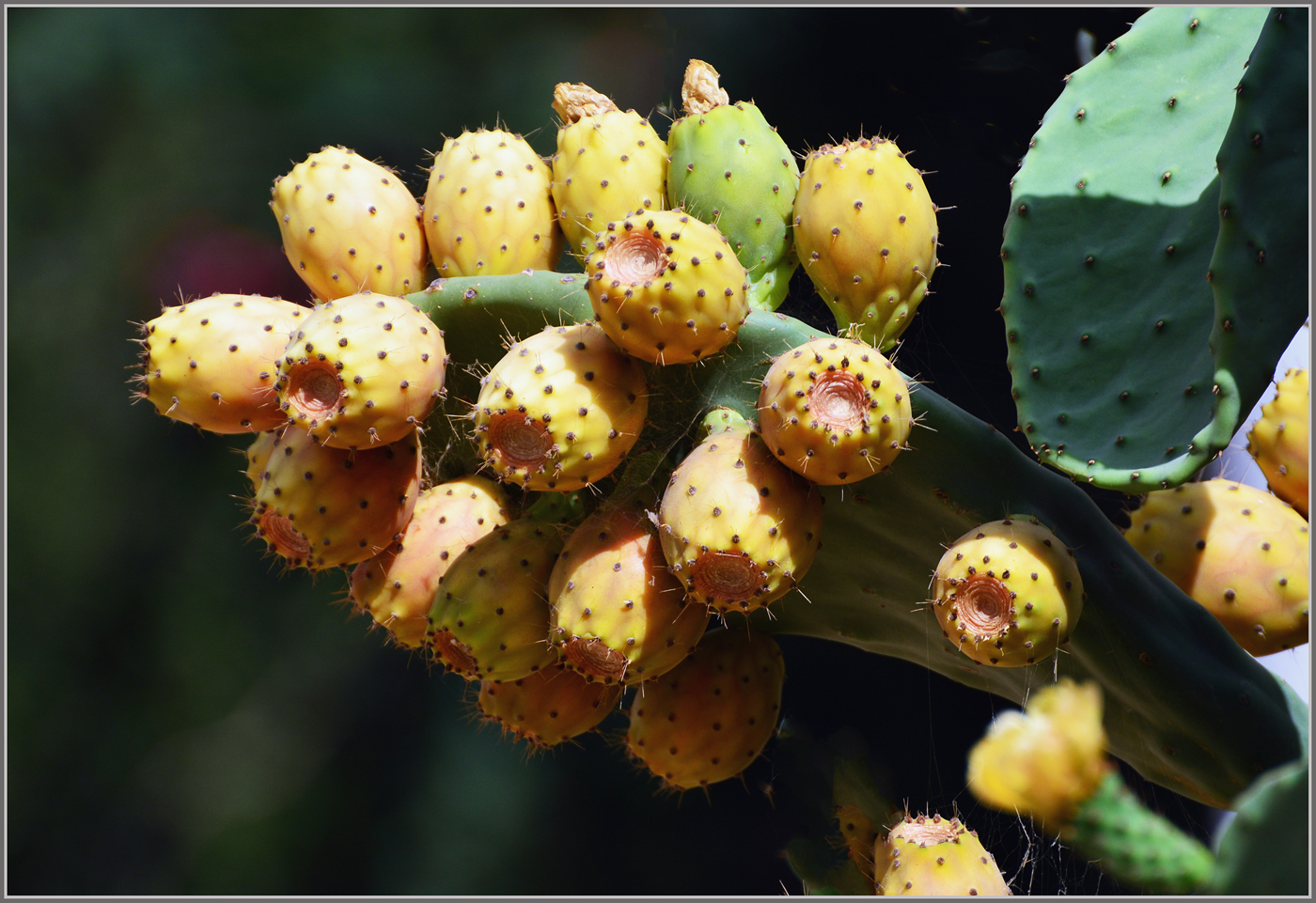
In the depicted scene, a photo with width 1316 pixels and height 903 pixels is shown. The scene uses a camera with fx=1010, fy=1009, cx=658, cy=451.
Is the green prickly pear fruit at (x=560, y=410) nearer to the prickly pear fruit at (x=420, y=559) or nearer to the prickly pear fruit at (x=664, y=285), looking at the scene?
the prickly pear fruit at (x=664, y=285)

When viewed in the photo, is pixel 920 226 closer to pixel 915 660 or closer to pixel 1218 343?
pixel 1218 343

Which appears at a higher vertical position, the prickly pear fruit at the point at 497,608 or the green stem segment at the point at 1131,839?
the green stem segment at the point at 1131,839

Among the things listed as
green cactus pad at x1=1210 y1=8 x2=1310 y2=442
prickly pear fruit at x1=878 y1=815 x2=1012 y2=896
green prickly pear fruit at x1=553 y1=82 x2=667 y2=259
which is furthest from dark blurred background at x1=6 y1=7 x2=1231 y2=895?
green cactus pad at x1=1210 y1=8 x2=1310 y2=442

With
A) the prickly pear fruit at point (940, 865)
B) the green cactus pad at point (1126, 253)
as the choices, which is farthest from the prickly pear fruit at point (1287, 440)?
the prickly pear fruit at point (940, 865)

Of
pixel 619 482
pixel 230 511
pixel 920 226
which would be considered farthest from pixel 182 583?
pixel 920 226

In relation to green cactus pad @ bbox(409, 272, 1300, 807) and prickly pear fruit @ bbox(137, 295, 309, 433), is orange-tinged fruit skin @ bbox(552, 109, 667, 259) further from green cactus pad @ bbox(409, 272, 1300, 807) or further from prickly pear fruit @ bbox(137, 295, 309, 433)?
prickly pear fruit @ bbox(137, 295, 309, 433)

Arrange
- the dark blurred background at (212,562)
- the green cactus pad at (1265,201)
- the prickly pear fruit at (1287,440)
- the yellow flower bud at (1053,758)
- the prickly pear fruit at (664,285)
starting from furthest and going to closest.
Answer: the dark blurred background at (212,562) → the prickly pear fruit at (1287,440) → the prickly pear fruit at (664,285) → the green cactus pad at (1265,201) → the yellow flower bud at (1053,758)

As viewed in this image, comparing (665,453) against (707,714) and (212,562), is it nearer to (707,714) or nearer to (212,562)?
(707,714)
